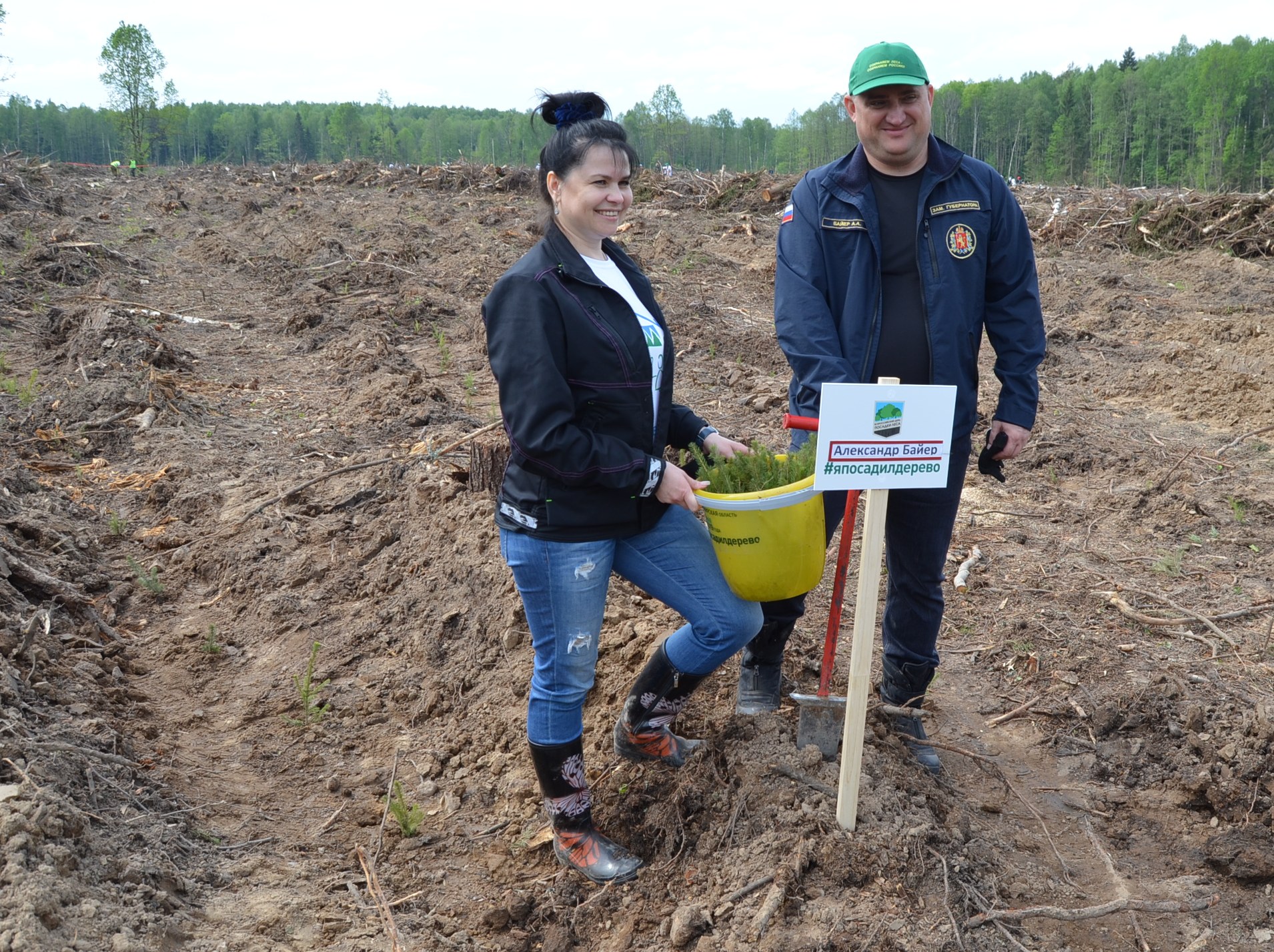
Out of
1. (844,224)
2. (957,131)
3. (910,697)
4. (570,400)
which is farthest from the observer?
(957,131)

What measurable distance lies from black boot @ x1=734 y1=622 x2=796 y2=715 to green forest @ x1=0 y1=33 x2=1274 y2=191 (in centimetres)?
4336

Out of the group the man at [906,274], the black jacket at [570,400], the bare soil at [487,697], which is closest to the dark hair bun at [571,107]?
the black jacket at [570,400]

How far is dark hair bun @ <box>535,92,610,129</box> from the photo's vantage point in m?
2.40

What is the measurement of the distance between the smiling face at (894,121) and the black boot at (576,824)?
194 centimetres

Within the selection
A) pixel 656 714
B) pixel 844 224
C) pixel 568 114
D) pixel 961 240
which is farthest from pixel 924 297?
pixel 656 714

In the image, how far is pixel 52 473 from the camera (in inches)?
246

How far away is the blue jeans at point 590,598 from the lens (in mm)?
2416

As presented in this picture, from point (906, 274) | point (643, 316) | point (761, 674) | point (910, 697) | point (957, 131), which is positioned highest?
point (957, 131)

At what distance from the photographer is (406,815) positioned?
10.2 feet

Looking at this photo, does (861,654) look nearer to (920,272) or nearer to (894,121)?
(920,272)

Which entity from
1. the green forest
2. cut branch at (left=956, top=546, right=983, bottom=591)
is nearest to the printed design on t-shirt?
cut branch at (left=956, top=546, right=983, bottom=591)

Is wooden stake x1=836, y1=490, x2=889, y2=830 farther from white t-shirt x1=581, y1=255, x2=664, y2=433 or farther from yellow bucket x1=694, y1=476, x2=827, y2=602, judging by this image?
white t-shirt x1=581, y1=255, x2=664, y2=433

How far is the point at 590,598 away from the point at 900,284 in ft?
4.37

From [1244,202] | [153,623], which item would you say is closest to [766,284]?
[1244,202]
